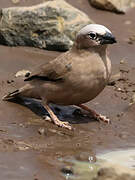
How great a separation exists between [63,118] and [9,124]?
93 centimetres

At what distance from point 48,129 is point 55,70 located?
0.81 metres

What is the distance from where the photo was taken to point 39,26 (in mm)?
11141

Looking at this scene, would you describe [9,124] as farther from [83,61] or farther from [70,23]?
[70,23]

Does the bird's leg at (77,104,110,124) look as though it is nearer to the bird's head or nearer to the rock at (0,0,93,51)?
the bird's head

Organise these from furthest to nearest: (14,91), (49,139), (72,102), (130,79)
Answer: (130,79)
(14,91)
(72,102)
(49,139)

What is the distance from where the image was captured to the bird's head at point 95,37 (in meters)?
7.90

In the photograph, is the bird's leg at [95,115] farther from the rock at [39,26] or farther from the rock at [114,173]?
the rock at [39,26]

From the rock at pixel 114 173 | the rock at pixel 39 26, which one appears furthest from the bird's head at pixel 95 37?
the rock at pixel 39 26

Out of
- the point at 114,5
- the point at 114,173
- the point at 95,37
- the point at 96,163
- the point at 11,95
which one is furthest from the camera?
the point at 114,5

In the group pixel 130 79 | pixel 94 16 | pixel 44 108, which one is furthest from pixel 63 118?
pixel 94 16

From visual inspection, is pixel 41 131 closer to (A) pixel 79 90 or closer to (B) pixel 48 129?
(B) pixel 48 129

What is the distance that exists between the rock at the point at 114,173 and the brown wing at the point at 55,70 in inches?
75.0

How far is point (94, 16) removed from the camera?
12938 mm

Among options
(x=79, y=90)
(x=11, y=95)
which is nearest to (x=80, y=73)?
(x=79, y=90)
